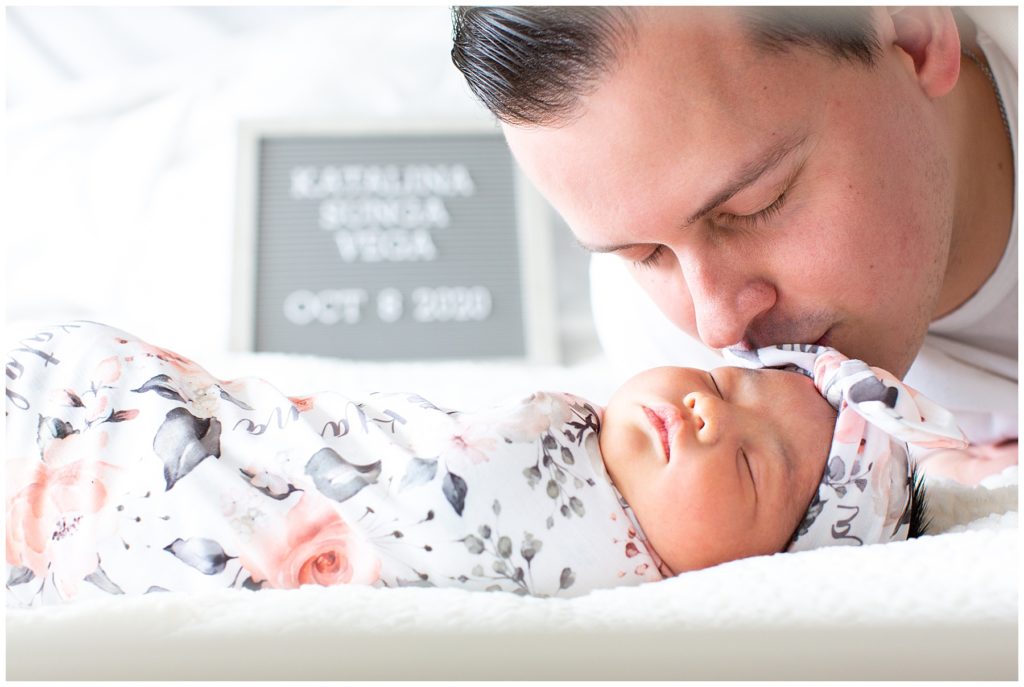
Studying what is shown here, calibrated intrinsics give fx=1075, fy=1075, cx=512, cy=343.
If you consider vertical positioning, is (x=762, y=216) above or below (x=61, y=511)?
above

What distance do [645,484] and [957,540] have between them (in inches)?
8.9

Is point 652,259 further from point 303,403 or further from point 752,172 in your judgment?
point 303,403

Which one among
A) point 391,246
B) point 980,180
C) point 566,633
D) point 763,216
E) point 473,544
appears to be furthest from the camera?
point 391,246

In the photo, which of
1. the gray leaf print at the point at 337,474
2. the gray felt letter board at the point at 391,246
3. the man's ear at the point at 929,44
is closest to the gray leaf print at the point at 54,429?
the gray leaf print at the point at 337,474

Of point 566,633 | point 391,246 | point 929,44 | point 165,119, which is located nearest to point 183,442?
point 566,633

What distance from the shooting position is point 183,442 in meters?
0.84

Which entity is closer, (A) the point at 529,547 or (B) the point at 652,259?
(A) the point at 529,547

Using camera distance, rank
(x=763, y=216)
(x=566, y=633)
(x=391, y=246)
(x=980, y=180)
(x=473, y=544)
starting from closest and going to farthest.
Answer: (x=566, y=633)
(x=473, y=544)
(x=763, y=216)
(x=980, y=180)
(x=391, y=246)

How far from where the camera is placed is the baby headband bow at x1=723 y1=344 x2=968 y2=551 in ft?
2.80

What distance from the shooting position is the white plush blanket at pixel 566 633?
0.63 metres

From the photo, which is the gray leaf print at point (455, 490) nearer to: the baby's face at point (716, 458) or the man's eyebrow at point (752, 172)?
the baby's face at point (716, 458)

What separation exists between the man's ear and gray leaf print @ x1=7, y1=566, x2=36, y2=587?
85 cm

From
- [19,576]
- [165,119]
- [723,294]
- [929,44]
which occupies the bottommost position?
[19,576]

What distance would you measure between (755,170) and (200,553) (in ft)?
1.71
